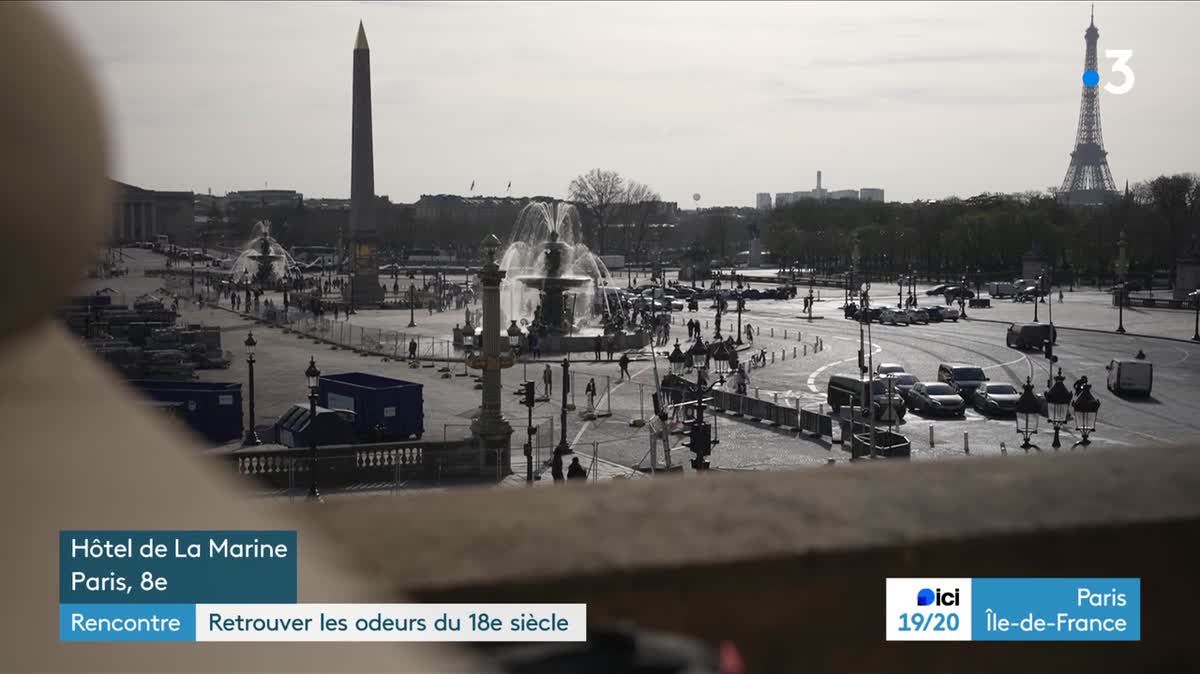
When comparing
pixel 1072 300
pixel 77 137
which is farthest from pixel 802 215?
pixel 77 137

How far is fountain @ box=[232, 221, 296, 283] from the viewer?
2894 inches

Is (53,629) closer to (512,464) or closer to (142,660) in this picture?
(142,660)

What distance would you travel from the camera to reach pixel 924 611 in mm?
2568

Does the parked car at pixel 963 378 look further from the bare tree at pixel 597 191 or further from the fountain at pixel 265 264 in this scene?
the bare tree at pixel 597 191

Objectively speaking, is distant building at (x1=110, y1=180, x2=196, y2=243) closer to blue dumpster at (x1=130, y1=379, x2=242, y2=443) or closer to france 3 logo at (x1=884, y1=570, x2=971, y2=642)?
blue dumpster at (x1=130, y1=379, x2=242, y2=443)

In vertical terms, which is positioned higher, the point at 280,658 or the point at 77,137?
the point at 77,137

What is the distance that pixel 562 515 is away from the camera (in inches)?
103

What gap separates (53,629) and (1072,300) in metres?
70.9
